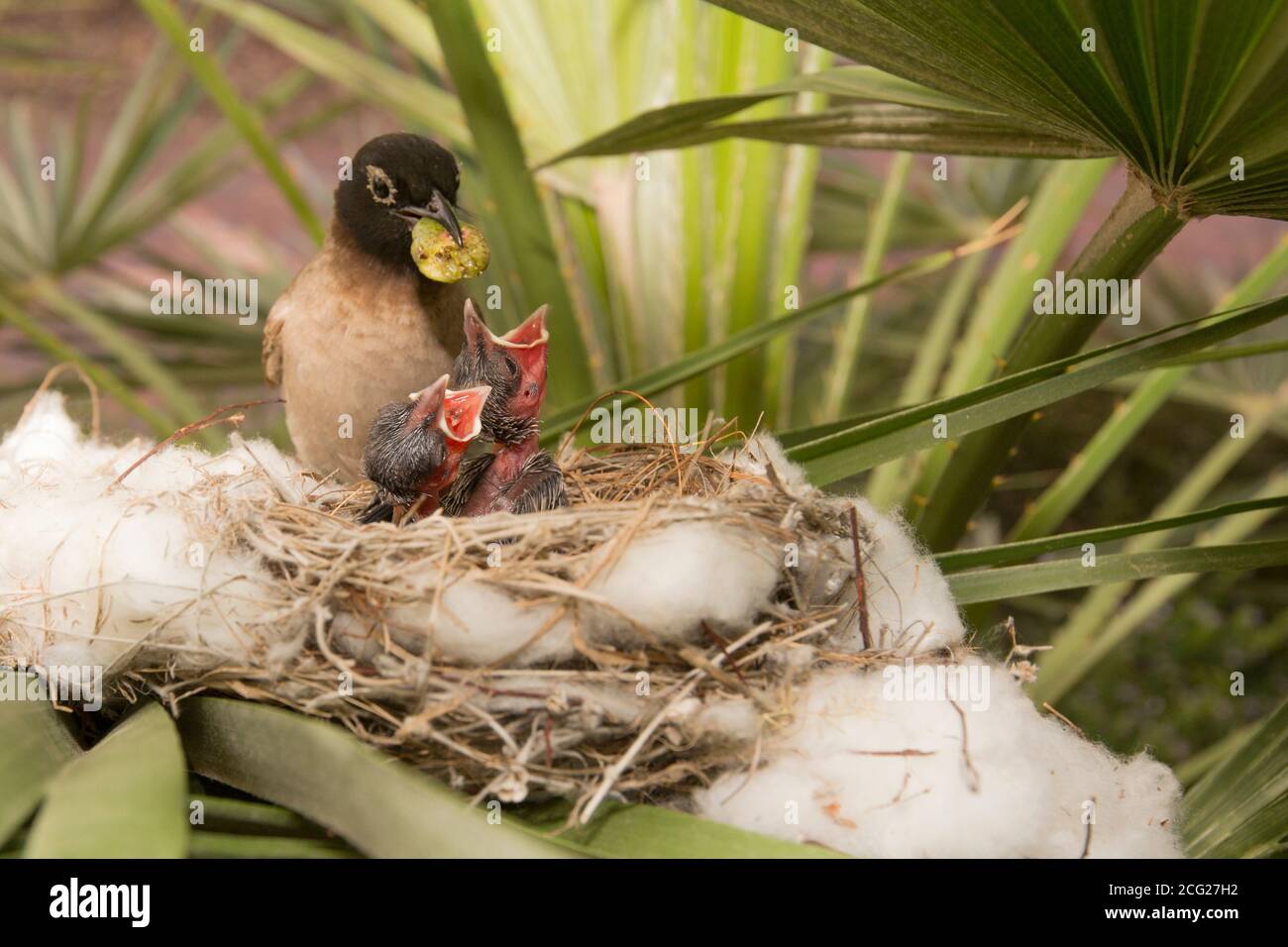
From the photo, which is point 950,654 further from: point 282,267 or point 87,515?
point 282,267

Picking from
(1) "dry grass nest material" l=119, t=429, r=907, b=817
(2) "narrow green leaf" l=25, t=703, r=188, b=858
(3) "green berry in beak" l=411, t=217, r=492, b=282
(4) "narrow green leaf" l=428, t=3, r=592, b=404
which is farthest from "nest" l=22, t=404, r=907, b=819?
(4) "narrow green leaf" l=428, t=3, r=592, b=404

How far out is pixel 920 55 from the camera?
102cm

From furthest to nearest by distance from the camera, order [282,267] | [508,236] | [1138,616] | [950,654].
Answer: [282,267]
[1138,616]
[508,236]
[950,654]

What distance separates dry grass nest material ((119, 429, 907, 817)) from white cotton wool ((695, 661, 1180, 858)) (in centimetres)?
3

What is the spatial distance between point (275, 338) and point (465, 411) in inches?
19.4

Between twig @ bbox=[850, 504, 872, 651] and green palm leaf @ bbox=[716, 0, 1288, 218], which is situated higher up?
green palm leaf @ bbox=[716, 0, 1288, 218]

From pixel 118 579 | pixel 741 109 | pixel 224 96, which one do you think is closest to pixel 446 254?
pixel 741 109

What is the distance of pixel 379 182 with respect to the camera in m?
1.38

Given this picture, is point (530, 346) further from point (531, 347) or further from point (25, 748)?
point (25, 748)

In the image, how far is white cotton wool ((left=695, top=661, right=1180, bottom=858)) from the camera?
35.4 inches

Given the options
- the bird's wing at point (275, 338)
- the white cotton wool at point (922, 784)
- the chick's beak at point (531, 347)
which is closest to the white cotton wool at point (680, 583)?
the white cotton wool at point (922, 784)

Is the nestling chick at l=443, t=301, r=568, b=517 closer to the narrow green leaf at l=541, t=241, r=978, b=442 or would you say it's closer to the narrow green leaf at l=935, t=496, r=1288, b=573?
the narrow green leaf at l=541, t=241, r=978, b=442

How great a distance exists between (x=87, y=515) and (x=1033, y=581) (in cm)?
87
